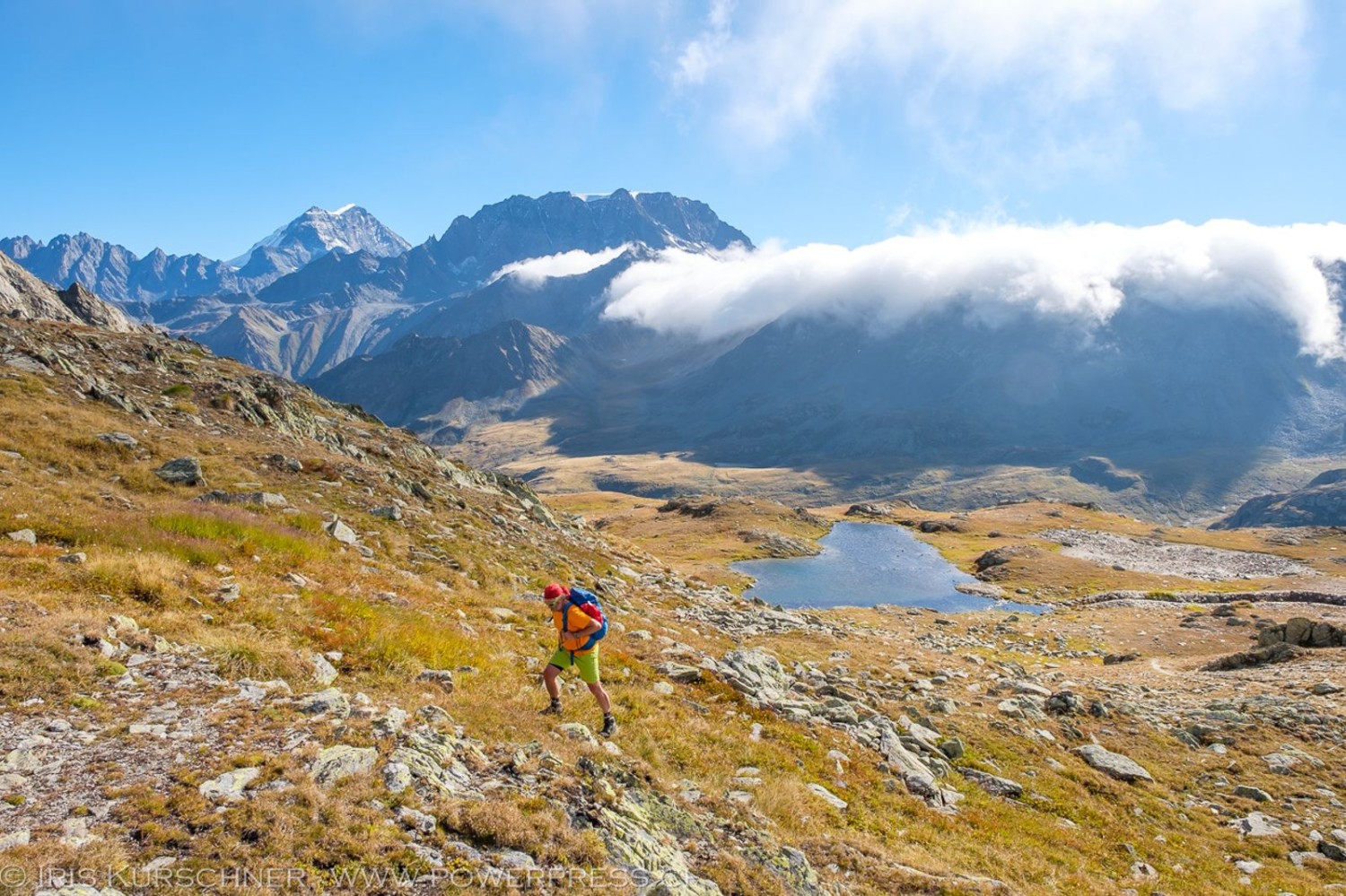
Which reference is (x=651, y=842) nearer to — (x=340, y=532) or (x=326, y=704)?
(x=326, y=704)

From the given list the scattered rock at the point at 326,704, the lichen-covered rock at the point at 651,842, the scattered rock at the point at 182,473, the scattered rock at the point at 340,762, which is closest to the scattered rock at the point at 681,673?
the lichen-covered rock at the point at 651,842

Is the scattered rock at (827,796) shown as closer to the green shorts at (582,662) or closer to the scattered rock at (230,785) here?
the green shorts at (582,662)

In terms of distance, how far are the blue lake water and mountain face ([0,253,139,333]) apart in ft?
269

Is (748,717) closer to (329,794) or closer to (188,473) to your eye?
(329,794)

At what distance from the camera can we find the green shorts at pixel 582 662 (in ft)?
47.5

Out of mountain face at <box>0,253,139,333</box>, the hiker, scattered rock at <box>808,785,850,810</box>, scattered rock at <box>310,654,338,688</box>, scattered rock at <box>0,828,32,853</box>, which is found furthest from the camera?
mountain face at <box>0,253,139,333</box>

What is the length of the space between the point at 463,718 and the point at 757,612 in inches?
1340

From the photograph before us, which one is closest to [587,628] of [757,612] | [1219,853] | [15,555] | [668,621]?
[15,555]

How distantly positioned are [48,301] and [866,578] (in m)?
109

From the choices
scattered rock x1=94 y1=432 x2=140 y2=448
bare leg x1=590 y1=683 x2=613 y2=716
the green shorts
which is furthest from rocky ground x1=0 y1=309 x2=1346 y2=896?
the green shorts

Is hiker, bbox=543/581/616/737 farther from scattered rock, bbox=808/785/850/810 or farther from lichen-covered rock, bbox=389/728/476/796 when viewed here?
Answer: scattered rock, bbox=808/785/850/810

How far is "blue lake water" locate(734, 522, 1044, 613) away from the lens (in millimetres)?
84250

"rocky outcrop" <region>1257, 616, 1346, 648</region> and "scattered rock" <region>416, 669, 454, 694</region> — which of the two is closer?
"scattered rock" <region>416, 669, 454, 694</region>

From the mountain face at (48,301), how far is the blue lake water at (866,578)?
82120 millimetres
